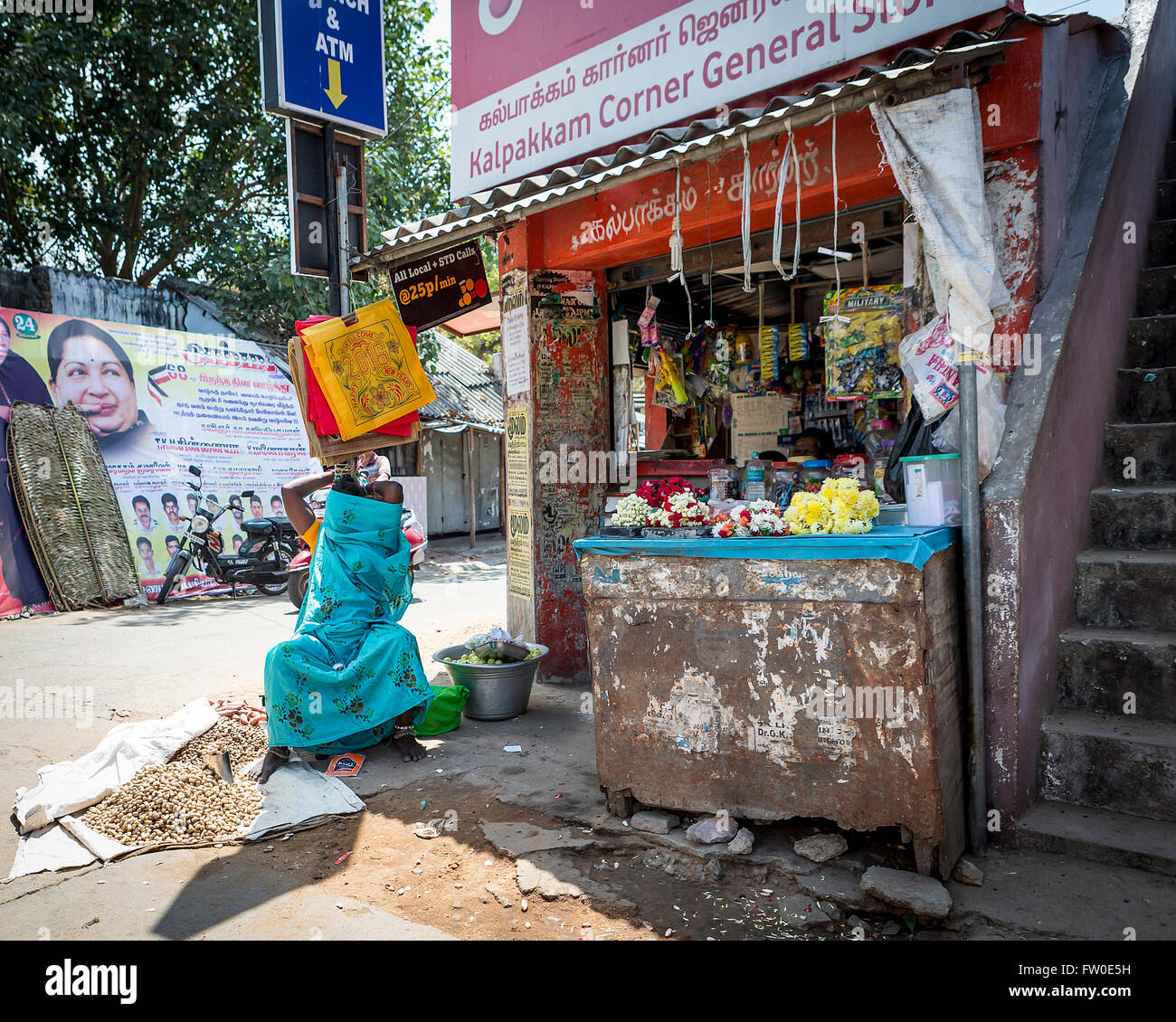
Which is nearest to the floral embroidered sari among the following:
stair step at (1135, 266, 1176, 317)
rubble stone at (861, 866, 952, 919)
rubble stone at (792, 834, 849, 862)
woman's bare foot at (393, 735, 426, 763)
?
woman's bare foot at (393, 735, 426, 763)

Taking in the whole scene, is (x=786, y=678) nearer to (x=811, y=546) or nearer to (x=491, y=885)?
(x=811, y=546)

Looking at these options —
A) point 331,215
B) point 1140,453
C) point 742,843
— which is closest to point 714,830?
point 742,843

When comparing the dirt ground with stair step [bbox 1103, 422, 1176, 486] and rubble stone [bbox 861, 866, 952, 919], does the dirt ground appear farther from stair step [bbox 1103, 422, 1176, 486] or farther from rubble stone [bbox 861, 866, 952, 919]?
stair step [bbox 1103, 422, 1176, 486]

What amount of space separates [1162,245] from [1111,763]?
3.53m

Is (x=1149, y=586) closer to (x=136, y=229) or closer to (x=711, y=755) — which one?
(x=711, y=755)

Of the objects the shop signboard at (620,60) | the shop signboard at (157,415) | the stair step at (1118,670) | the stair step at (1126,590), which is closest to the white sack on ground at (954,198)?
the shop signboard at (620,60)

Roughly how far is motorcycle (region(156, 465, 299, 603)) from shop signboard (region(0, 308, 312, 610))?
134mm

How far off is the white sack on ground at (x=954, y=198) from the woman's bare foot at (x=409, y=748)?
349 centimetres

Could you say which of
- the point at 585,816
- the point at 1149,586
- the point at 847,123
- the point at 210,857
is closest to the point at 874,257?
the point at 847,123

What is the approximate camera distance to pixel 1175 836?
2.91 m

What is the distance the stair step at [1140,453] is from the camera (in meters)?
4.02

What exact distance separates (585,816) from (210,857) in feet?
5.37

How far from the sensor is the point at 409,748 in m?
4.43

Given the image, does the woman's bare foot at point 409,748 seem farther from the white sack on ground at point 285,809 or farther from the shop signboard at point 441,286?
the shop signboard at point 441,286
